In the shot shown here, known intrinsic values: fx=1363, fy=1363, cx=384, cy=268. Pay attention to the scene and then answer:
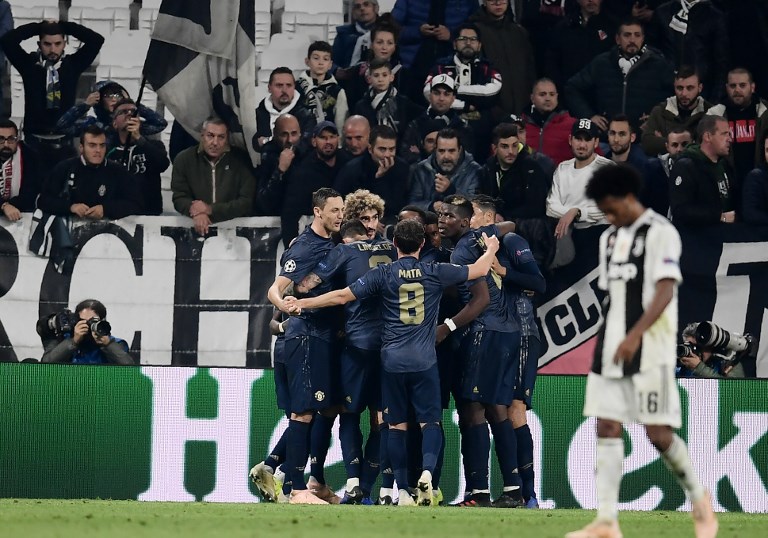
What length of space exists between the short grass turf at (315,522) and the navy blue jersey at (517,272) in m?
1.79

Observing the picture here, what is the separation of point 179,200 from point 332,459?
414 cm

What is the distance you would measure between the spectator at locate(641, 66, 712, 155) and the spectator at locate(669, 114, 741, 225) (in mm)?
690

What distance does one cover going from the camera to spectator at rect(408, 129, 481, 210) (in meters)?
14.4

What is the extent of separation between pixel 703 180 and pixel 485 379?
461 centimetres

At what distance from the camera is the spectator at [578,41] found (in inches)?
607

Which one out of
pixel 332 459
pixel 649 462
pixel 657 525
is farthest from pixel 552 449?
pixel 657 525

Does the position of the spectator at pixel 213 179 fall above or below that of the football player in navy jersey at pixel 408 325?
above

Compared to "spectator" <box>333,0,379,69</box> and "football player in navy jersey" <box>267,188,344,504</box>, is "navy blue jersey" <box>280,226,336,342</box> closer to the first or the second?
"football player in navy jersey" <box>267,188,344,504</box>

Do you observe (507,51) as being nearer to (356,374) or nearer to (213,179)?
(213,179)

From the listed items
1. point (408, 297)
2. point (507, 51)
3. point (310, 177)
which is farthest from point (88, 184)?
point (408, 297)

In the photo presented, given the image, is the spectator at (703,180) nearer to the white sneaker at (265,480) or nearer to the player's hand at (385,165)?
the player's hand at (385,165)

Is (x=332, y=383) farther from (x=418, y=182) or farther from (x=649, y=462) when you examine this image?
(x=418, y=182)

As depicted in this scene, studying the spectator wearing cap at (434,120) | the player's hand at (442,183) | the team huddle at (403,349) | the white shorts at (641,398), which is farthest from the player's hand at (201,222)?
the white shorts at (641,398)

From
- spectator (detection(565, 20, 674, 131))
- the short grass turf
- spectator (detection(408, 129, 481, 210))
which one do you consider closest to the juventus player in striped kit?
the short grass turf
